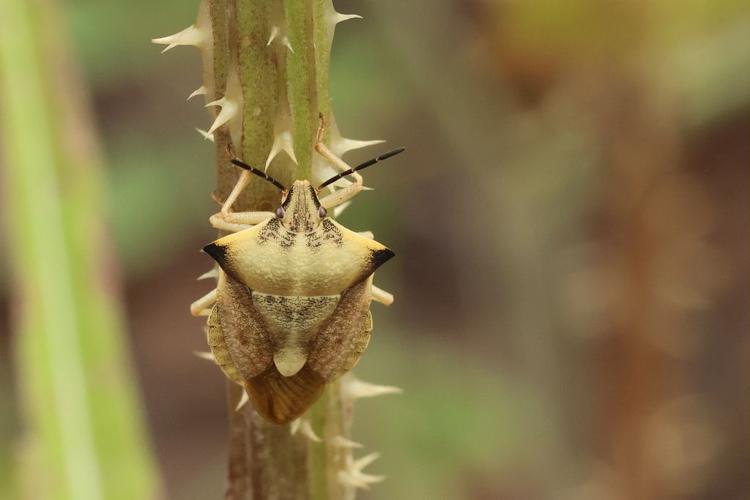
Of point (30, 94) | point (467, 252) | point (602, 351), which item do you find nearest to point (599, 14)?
point (602, 351)

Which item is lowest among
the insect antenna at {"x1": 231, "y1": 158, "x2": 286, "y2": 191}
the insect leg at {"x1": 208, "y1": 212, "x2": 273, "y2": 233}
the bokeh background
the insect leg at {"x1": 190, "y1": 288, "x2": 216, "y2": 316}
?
the bokeh background

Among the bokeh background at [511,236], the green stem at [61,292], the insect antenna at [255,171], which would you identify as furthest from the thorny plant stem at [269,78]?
the bokeh background at [511,236]

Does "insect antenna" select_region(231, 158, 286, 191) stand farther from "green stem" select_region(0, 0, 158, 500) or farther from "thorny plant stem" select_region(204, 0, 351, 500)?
"green stem" select_region(0, 0, 158, 500)

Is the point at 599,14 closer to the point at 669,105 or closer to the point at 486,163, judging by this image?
the point at 669,105

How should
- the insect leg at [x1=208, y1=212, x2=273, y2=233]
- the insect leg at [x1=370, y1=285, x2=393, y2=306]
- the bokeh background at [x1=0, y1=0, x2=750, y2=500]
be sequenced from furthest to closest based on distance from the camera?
1. the bokeh background at [x1=0, y1=0, x2=750, y2=500]
2. the insect leg at [x1=370, y1=285, x2=393, y2=306]
3. the insect leg at [x1=208, y1=212, x2=273, y2=233]

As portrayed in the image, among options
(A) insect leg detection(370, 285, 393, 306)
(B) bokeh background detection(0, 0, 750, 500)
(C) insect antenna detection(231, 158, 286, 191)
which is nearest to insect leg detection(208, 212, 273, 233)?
(C) insect antenna detection(231, 158, 286, 191)

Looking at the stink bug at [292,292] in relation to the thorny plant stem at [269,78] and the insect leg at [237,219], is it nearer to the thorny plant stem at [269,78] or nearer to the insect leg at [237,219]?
the insect leg at [237,219]

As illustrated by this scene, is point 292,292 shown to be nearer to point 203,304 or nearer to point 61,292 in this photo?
point 203,304
